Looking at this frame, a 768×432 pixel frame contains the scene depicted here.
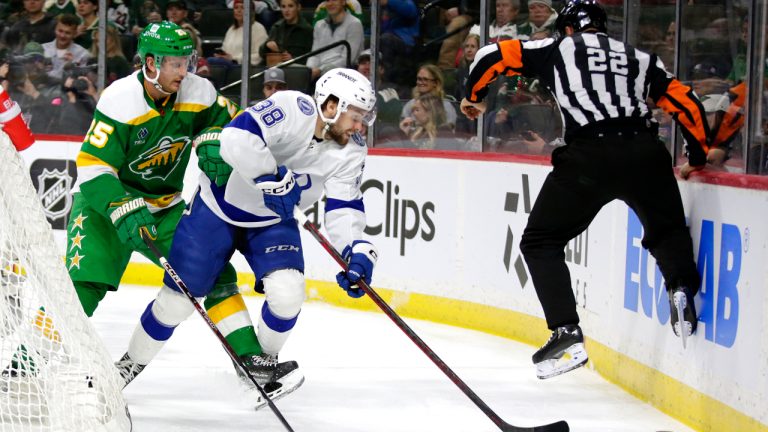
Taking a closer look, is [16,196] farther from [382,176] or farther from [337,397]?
[382,176]

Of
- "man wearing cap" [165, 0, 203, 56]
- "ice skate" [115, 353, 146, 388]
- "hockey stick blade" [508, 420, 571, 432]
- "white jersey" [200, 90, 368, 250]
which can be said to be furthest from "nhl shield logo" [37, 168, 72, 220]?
"hockey stick blade" [508, 420, 571, 432]

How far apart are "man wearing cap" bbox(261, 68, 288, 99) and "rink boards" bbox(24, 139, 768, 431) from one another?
632 mm

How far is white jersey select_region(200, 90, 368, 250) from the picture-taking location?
3812 millimetres

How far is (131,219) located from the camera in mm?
3854

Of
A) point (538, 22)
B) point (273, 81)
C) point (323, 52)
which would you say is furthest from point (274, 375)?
point (273, 81)

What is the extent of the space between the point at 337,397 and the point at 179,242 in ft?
2.95

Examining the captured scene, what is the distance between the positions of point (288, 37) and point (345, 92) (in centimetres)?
362

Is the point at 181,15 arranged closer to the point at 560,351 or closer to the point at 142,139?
the point at 142,139

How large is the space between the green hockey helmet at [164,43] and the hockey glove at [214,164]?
0.95 ft

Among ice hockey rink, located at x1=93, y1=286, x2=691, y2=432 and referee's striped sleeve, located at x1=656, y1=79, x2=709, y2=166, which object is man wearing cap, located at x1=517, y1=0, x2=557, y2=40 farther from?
referee's striped sleeve, located at x1=656, y1=79, x2=709, y2=166

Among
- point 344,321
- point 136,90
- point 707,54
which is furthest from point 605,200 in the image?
point 344,321

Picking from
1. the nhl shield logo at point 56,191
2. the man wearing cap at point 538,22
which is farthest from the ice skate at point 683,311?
the nhl shield logo at point 56,191

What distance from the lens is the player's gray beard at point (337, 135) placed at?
3.81 m

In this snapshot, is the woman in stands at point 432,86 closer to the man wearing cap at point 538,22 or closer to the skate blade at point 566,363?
the man wearing cap at point 538,22
